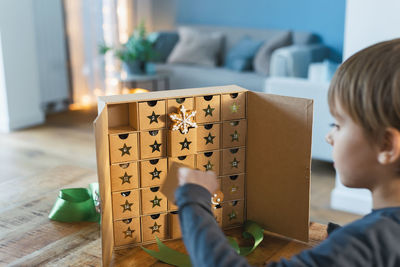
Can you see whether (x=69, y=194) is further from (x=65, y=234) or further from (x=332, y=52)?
(x=332, y=52)

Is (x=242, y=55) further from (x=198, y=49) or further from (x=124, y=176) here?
(x=124, y=176)

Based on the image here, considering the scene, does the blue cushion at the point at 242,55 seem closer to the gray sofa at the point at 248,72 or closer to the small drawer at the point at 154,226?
the gray sofa at the point at 248,72

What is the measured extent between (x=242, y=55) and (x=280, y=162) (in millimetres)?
3926

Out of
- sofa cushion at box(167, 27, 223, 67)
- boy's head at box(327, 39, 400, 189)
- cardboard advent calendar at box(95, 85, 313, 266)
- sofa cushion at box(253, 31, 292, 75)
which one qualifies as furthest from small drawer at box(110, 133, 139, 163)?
sofa cushion at box(167, 27, 223, 67)

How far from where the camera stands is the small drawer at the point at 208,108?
3.42ft

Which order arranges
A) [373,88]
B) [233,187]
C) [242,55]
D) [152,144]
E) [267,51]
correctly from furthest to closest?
1. [242,55]
2. [267,51]
3. [233,187]
4. [152,144]
5. [373,88]

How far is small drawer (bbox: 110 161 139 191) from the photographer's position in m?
1.00

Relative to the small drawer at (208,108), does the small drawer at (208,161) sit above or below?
below

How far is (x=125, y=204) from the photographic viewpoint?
1.04 meters

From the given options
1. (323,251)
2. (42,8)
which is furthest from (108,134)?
(42,8)

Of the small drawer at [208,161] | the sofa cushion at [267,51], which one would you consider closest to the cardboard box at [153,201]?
the small drawer at [208,161]

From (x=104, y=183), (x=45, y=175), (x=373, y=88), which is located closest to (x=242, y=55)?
(x=45, y=175)

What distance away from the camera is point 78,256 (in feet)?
3.26

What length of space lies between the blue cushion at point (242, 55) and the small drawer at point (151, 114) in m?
3.90
